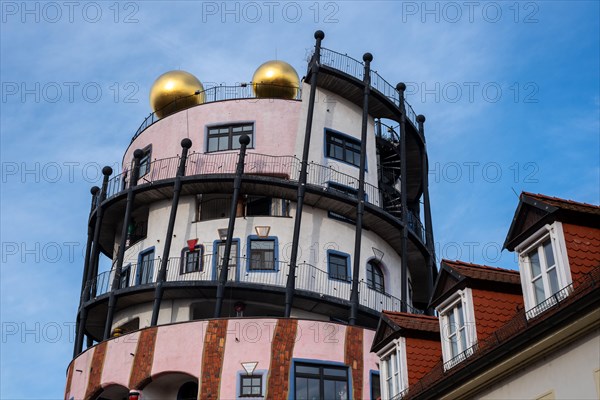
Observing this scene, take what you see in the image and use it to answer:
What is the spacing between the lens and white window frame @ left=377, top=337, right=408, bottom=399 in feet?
64.7

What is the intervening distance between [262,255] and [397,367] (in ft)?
43.0

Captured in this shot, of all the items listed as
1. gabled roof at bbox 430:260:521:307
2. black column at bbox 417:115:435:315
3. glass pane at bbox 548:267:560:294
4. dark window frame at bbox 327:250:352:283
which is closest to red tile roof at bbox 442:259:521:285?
gabled roof at bbox 430:260:521:307

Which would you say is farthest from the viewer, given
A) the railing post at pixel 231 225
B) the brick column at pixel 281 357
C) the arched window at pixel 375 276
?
the arched window at pixel 375 276

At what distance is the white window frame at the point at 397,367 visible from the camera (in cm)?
1972

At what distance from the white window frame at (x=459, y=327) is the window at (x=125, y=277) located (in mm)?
18828

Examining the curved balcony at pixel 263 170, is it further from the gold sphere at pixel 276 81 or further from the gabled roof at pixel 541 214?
the gabled roof at pixel 541 214

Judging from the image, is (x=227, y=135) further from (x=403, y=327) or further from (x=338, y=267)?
(x=403, y=327)

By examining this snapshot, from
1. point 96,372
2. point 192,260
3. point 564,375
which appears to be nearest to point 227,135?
point 192,260

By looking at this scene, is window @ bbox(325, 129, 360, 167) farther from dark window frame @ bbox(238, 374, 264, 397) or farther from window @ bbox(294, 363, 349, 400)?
dark window frame @ bbox(238, 374, 264, 397)

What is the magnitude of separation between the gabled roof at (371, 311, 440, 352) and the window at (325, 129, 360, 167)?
15052mm

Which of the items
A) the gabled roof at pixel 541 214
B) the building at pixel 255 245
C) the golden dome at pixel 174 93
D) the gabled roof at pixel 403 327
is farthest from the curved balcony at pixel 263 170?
the gabled roof at pixel 541 214

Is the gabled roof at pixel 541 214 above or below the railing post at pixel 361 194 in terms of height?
below

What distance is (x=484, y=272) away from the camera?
57.8 feet

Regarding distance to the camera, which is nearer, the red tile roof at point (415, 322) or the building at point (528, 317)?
the building at point (528, 317)
